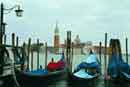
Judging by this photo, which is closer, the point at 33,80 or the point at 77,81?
the point at 33,80

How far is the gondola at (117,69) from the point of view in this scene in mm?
19234

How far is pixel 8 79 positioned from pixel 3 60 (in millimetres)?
674

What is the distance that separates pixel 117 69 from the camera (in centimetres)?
1995

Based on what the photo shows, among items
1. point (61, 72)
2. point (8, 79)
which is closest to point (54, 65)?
point (61, 72)

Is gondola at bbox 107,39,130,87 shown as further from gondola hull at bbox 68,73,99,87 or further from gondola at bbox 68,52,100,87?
gondola hull at bbox 68,73,99,87

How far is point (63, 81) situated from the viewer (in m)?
23.5

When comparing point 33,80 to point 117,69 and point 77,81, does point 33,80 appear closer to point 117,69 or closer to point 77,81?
point 77,81

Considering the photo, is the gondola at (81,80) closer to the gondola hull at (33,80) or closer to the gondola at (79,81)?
the gondola at (79,81)

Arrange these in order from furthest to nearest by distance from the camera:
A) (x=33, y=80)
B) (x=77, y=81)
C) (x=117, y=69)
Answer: (x=117, y=69) < (x=77, y=81) < (x=33, y=80)

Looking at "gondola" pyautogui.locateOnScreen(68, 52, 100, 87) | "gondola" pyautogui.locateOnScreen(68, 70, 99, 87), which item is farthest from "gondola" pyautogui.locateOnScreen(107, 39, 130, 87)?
"gondola" pyautogui.locateOnScreen(68, 70, 99, 87)

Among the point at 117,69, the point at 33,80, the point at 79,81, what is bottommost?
the point at 79,81

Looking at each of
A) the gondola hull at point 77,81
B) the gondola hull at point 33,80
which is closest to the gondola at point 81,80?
the gondola hull at point 77,81

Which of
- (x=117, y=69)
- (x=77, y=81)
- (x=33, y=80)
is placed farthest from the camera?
(x=117, y=69)

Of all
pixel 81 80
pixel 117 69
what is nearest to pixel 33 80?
pixel 81 80
